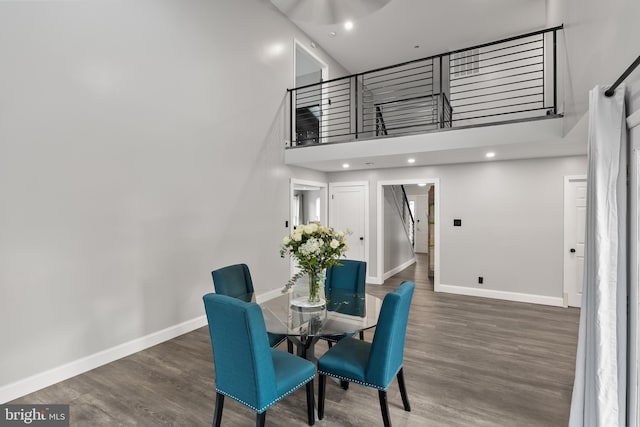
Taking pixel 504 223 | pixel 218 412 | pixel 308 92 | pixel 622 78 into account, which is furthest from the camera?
pixel 308 92

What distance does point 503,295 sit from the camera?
17.0 ft

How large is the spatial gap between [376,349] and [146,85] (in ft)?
11.1

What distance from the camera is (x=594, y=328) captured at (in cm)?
172

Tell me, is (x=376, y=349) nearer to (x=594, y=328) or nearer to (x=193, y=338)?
(x=594, y=328)

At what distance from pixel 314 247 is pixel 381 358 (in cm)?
86

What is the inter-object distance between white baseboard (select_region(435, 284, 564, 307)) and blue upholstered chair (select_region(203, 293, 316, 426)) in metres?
4.40

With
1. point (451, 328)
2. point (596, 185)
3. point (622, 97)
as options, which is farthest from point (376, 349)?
point (451, 328)

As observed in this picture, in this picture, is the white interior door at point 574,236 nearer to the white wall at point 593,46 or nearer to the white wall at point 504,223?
the white wall at point 504,223

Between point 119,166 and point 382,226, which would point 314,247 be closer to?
point 119,166

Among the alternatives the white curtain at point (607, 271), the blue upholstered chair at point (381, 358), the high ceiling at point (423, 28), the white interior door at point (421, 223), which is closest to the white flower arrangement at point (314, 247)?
the blue upholstered chair at point (381, 358)

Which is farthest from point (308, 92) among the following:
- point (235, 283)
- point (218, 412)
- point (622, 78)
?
point (218, 412)

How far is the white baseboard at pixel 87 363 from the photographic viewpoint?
2463 millimetres

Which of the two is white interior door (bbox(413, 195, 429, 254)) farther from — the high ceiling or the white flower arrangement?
the white flower arrangement

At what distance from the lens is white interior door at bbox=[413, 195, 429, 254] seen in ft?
36.0
